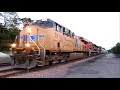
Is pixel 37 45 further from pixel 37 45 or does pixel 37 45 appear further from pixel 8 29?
pixel 8 29

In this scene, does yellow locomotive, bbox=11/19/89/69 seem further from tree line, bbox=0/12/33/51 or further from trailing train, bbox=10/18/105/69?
tree line, bbox=0/12/33/51

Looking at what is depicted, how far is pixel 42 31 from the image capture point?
16141mm

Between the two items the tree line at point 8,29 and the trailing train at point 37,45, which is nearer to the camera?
the trailing train at point 37,45

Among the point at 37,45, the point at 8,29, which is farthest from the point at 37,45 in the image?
the point at 8,29

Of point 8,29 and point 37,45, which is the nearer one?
point 37,45

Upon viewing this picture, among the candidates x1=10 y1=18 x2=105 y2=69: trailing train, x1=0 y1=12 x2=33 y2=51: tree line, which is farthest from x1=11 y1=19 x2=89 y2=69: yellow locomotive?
x1=0 y1=12 x2=33 y2=51: tree line

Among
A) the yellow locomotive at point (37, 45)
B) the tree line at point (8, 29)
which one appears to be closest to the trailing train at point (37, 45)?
the yellow locomotive at point (37, 45)

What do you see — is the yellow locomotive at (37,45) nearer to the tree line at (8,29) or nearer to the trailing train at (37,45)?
the trailing train at (37,45)

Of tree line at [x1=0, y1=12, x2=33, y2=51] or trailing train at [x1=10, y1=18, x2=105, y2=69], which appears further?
tree line at [x1=0, y1=12, x2=33, y2=51]
